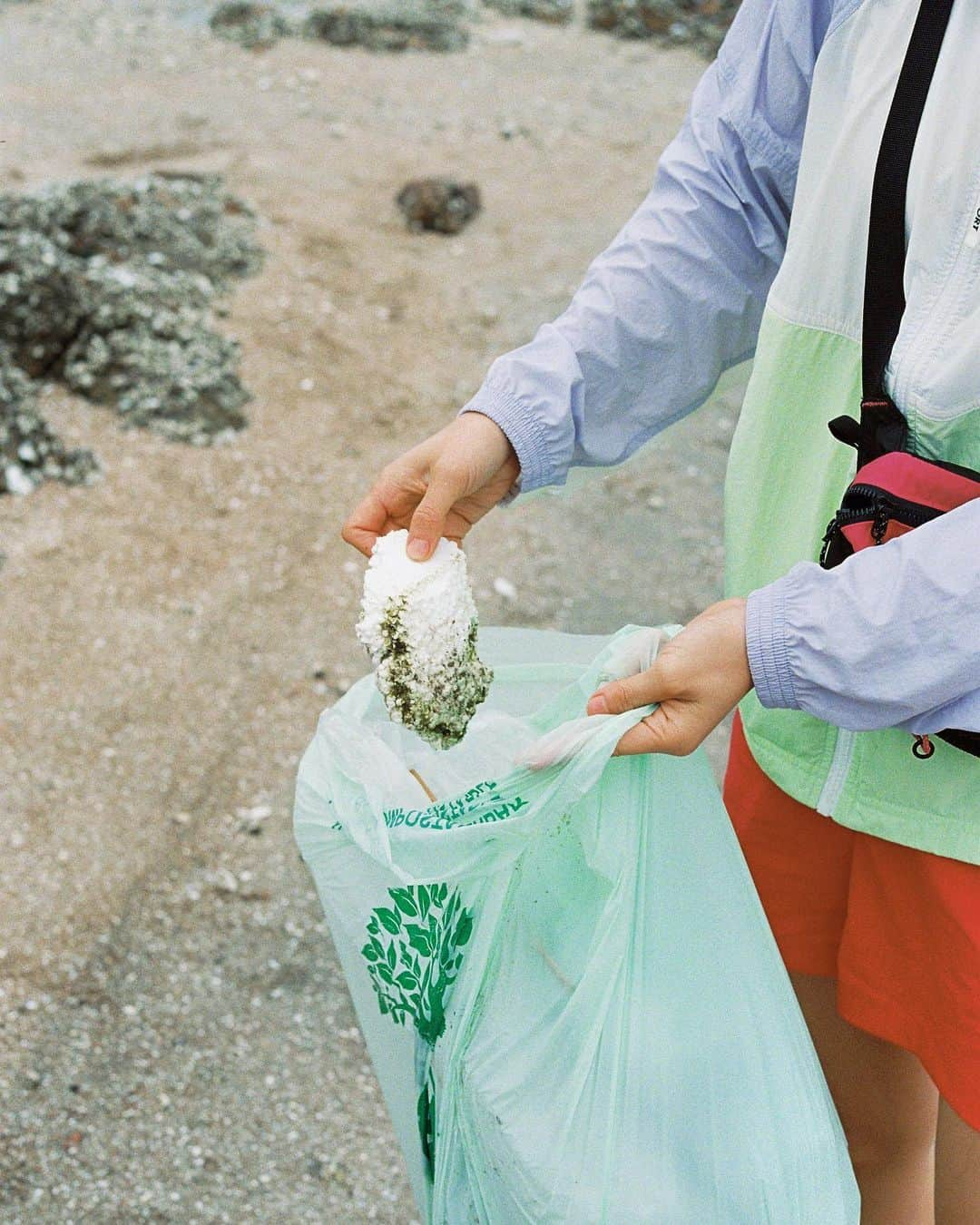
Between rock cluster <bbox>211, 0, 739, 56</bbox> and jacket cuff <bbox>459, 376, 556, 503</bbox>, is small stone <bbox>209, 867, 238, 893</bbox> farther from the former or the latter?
rock cluster <bbox>211, 0, 739, 56</bbox>

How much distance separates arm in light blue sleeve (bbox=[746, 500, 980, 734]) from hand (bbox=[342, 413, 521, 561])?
312mm

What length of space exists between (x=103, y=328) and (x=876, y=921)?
106 inches

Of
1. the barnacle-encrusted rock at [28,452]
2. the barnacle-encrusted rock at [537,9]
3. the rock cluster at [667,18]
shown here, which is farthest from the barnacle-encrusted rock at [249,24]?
the barnacle-encrusted rock at [28,452]

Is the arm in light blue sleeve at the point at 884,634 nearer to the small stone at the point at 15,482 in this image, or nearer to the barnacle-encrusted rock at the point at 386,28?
the small stone at the point at 15,482

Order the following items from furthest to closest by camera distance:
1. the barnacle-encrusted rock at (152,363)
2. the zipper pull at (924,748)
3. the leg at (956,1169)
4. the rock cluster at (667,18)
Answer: the rock cluster at (667,18) < the barnacle-encrusted rock at (152,363) < the leg at (956,1169) < the zipper pull at (924,748)

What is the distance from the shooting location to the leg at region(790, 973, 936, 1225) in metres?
1.38

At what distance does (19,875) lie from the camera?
221 cm

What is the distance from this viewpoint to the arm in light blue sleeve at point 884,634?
95cm

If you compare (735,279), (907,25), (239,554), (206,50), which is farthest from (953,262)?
(206,50)

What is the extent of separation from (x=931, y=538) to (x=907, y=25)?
0.40 m

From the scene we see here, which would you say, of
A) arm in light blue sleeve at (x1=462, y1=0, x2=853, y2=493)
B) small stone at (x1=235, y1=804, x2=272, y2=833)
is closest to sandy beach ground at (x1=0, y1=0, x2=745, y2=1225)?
small stone at (x1=235, y1=804, x2=272, y2=833)

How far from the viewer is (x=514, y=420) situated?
1229 mm

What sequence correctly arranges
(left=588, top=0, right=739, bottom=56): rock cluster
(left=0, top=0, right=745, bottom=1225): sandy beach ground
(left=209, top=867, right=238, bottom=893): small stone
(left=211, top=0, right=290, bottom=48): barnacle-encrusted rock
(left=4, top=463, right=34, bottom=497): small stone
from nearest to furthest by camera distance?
(left=0, top=0, right=745, bottom=1225): sandy beach ground → (left=209, top=867, right=238, bottom=893): small stone → (left=4, top=463, right=34, bottom=497): small stone → (left=211, top=0, right=290, bottom=48): barnacle-encrusted rock → (left=588, top=0, right=739, bottom=56): rock cluster

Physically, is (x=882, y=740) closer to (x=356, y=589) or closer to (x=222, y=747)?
(x=222, y=747)
